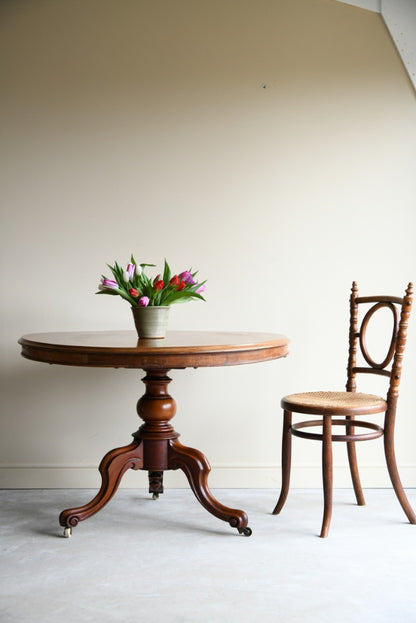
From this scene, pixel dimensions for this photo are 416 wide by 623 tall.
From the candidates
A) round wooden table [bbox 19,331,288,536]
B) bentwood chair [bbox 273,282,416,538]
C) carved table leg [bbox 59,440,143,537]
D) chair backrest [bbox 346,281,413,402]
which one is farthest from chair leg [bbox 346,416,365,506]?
carved table leg [bbox 59,440,143,537]

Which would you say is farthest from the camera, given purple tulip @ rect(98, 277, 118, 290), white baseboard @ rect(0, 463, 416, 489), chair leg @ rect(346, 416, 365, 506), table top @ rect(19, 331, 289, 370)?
white baseboard @ rect(0, 463, 416, 489)

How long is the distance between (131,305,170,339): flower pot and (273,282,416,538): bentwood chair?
2.23 feet

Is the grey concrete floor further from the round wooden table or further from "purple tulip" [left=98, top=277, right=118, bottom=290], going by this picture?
"purple tulip" [left=98, top=277, right=118, bottom=290]

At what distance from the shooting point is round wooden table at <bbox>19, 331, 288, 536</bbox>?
2650 mm

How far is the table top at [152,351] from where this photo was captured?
2631 mm

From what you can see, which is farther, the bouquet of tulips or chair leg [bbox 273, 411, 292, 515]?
chair leg [bbox 273, 411, 292, 515]

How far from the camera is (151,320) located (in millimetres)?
2994

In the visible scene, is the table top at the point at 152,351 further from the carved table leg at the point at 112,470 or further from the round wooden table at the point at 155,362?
the carved table leg at the point at 112,470

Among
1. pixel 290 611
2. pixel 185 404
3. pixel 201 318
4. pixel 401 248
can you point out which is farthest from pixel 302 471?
pixel 290 611

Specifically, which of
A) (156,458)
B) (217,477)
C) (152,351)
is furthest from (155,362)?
(217,477)

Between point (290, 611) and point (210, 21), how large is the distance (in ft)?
10.1

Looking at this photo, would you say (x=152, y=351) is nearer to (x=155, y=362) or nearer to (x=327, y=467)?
(x=155, y=362)

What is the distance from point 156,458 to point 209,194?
1.53m

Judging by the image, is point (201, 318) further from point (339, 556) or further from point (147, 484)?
point (339, 556)
